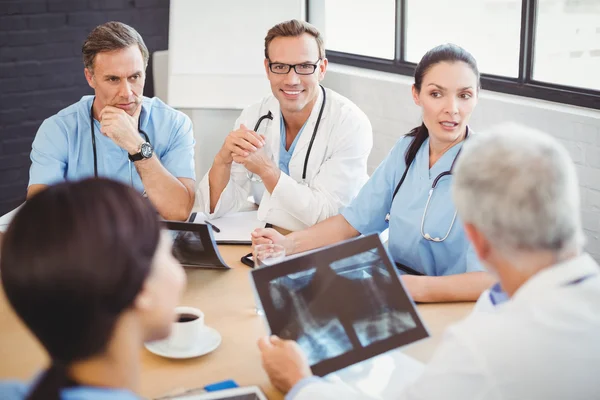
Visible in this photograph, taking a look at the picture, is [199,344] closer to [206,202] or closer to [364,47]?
[206,202]

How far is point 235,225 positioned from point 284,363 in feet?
3.15

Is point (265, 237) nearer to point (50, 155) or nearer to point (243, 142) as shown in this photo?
point (243, 142)

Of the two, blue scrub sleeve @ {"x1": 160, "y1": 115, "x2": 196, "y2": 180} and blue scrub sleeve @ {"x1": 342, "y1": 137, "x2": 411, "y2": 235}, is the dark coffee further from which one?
blue scrub sleeve @ {"x1": 160, "y1": 115, "x2": 196, "y2": 180}

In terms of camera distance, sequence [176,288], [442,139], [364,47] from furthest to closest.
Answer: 1. [364,47]
2. [442,139]
3. [176,288]

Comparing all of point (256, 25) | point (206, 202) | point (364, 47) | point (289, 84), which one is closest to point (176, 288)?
point (206, 202)

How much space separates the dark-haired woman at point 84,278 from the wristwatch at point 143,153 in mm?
1467

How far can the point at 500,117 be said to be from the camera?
3.13 metres

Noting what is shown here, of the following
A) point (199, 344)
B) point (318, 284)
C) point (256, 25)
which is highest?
point (256, 25)

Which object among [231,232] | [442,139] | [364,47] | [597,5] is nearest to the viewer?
[442,139]

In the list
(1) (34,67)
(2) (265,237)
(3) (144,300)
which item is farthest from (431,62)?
(1) (34,67)

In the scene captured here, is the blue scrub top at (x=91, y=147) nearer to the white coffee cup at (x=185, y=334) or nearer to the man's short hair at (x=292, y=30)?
the man's short hair at (x=292, y=30)

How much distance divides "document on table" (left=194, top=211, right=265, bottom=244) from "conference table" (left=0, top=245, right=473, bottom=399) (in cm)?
24

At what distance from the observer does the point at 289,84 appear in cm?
248

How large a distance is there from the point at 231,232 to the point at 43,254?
4.51 feet
